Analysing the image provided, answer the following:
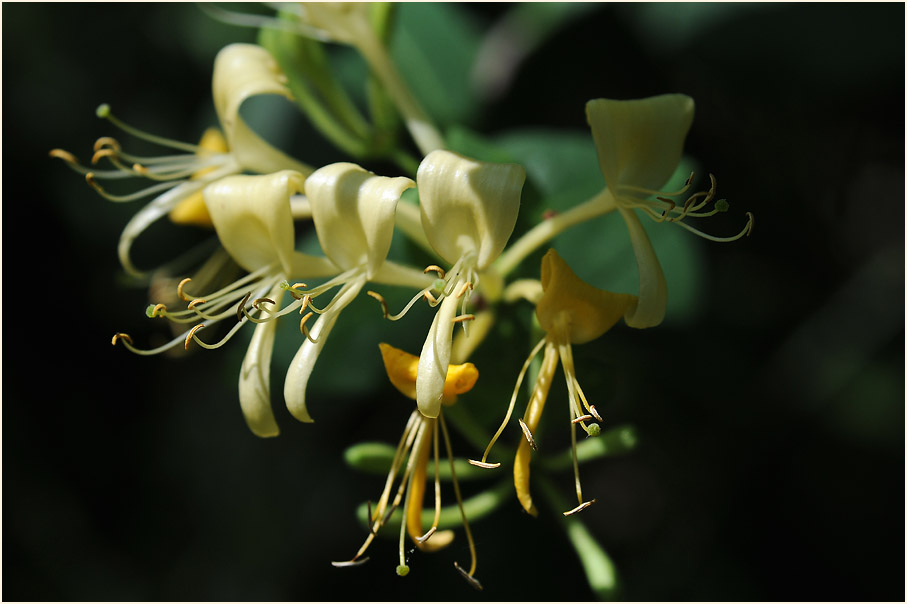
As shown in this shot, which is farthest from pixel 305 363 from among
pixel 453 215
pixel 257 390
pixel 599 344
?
pixel 599 344

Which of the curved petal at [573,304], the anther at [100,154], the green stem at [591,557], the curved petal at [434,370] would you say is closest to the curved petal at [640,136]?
the curved petal at [573,304]

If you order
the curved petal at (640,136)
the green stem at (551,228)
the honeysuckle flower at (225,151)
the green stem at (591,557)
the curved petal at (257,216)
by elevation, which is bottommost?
the green stem at (591,557)

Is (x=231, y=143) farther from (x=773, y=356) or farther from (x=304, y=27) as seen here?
(x=773, y=356)

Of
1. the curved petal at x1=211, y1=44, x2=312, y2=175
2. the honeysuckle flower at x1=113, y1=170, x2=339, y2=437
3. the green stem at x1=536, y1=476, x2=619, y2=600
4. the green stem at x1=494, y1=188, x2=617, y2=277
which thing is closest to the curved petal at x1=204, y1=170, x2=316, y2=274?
the honeysuckle flower at x1=113, y1=170, x2=339, y2=437

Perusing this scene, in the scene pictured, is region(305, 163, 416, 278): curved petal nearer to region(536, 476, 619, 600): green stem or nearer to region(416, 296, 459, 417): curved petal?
region(416, 296, 459, 417): curved petal

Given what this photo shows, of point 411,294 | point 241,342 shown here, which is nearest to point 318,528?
point 241,342

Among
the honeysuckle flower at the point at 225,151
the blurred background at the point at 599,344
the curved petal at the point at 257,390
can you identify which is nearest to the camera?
the curved petal at the point at 257,390

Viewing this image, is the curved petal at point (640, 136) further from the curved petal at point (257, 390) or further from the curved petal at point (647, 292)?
the curved petal at point (257, 390)
